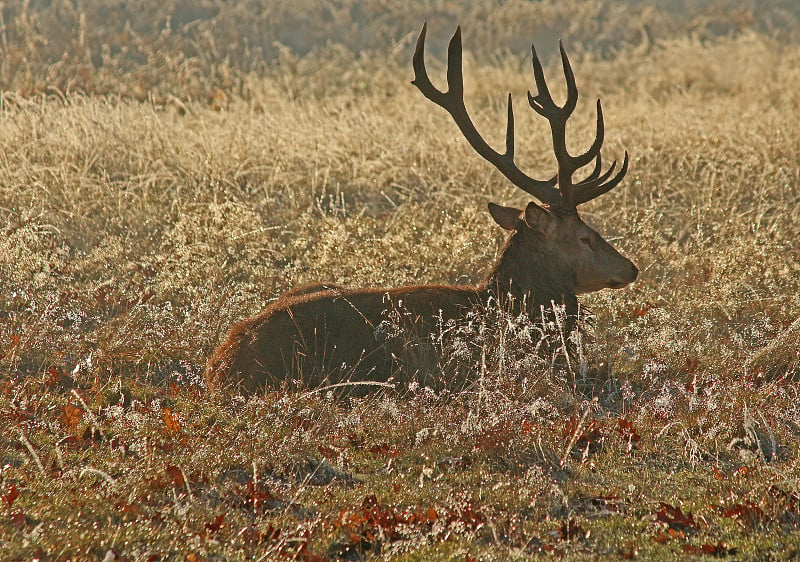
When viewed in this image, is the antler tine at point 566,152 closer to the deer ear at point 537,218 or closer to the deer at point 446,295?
the deer at point 446,295

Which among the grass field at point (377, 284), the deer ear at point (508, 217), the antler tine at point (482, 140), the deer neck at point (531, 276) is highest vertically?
the antler tine at point (482, 140)

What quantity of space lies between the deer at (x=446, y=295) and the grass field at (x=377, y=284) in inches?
12.4

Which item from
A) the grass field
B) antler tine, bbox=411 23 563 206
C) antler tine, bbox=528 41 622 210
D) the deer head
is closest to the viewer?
the grass field

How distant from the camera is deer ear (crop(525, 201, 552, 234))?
271 inches

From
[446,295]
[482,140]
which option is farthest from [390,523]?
[482,140]

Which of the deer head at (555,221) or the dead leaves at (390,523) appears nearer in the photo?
the dead leaves at (390,523)

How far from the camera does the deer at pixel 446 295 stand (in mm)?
6273

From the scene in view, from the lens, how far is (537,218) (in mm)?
6961

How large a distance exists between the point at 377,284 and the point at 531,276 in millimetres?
2250

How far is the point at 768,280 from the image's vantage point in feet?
29.0

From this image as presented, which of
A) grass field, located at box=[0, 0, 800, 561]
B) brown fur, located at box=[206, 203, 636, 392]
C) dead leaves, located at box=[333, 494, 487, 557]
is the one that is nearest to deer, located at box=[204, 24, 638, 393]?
brown fur, located at box=[206, 203, 636, 392]

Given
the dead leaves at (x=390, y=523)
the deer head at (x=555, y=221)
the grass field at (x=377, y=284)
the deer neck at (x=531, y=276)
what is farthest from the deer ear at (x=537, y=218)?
the dead leaves at (x=390, y=523)

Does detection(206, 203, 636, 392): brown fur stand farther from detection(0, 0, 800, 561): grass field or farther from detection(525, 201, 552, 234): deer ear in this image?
detection(0, 0, 800, 561): grass field

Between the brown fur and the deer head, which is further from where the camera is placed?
the deer head
